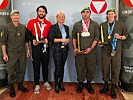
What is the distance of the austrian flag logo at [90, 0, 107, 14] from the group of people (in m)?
0.59

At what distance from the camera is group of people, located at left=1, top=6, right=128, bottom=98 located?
2.54 m

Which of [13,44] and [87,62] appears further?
[87,62]

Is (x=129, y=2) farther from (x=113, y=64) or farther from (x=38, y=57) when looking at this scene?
(x=38, y=57)

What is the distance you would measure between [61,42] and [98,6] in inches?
52.4

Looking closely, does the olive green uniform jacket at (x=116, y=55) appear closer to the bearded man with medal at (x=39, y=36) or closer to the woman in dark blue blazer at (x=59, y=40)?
the woman in dark blue blazer at (x=59, y=40)

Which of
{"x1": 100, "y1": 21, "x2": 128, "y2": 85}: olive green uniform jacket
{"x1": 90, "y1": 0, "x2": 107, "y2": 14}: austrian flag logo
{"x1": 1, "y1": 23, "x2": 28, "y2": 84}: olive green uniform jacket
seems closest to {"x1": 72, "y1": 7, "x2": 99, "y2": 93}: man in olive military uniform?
{"x1": 100, "y1": 21, "x2": 128, "y2": 85}: olive green uniform jacket

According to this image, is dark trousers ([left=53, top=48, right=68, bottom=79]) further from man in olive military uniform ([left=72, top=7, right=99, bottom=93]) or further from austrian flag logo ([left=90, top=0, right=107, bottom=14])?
austrian flag logo ([left=90, top=0, right=107, bottom=14])

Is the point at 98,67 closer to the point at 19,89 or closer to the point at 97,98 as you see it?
the point at 97,98

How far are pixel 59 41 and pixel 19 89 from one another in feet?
4.50

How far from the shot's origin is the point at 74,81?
338cm

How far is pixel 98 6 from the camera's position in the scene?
10.3ft

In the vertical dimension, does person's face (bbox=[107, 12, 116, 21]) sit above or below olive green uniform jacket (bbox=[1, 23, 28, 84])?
above

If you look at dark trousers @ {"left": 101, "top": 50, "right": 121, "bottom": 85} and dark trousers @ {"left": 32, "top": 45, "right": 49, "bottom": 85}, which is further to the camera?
dark trousers @ {"left": 32, "top": 45, "right": 49, "bottom": 85}

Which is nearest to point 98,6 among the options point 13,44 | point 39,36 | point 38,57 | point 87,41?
point 87,41
